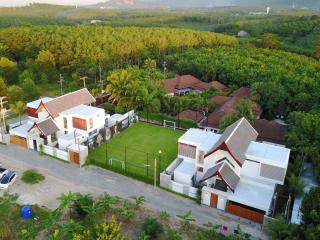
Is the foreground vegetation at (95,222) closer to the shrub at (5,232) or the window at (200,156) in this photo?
the shrub at (5,232)

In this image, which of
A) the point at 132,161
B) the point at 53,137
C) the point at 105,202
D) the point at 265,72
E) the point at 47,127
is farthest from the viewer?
the point at 265,72

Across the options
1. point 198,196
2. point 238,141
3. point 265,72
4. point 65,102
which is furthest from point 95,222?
point 265,72

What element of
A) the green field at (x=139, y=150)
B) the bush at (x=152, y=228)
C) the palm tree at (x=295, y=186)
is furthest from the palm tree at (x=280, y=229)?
the green field at (x=139, y=150)

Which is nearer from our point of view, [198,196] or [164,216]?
[164,216]

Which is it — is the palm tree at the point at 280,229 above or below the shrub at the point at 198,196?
above

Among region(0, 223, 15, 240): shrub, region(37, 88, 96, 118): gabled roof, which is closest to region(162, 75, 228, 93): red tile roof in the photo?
region(37, 88, 96, 118): gabled roof

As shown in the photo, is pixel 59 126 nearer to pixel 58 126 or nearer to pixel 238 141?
pixel 58 126
